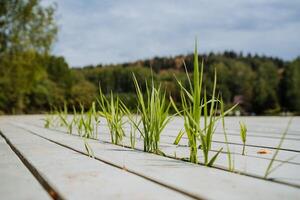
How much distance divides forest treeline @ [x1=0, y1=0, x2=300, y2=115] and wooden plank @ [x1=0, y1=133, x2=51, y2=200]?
80cm

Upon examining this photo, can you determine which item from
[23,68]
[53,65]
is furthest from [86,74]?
[23,68]

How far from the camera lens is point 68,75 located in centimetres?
4978

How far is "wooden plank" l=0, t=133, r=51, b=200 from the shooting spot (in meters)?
0.93

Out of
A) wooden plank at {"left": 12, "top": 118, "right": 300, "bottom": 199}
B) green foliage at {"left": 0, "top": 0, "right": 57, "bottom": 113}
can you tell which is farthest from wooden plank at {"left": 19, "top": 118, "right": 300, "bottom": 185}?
green foliage at {"left": 0, "top": 0, "right": 57, "bottom": 113}

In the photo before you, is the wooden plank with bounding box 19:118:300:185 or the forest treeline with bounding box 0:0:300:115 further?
the forest treeline with bounding box 0:0:300:115

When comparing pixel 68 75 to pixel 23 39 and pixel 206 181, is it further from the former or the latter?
pixel 206 181

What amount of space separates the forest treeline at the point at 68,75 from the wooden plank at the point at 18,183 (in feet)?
2.63

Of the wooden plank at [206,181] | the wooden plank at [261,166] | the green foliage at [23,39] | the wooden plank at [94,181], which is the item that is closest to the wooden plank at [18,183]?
the wooden plank at [94,181]

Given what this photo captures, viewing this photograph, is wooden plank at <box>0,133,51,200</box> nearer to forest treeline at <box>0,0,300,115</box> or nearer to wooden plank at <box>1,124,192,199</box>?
wooden plank at <box>1,124,192,199</box>

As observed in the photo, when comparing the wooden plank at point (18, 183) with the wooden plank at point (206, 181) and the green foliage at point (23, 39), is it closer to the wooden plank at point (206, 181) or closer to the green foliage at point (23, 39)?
the wooden plank at point (206, 181)

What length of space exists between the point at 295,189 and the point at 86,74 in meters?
72.4

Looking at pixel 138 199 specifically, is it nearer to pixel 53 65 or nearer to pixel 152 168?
pixel 152 168

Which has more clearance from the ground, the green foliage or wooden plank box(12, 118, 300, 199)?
the green foliage

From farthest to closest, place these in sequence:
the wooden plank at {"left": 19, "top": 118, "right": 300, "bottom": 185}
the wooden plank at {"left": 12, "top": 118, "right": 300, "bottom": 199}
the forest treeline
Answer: the forest treeline, the wooden plank at {"left": 19, "top": 118, "right": 300, "bottom": 185}, the wooden plank at {"left": 12, "top": 118, "right": 300, "bottom": 199}
